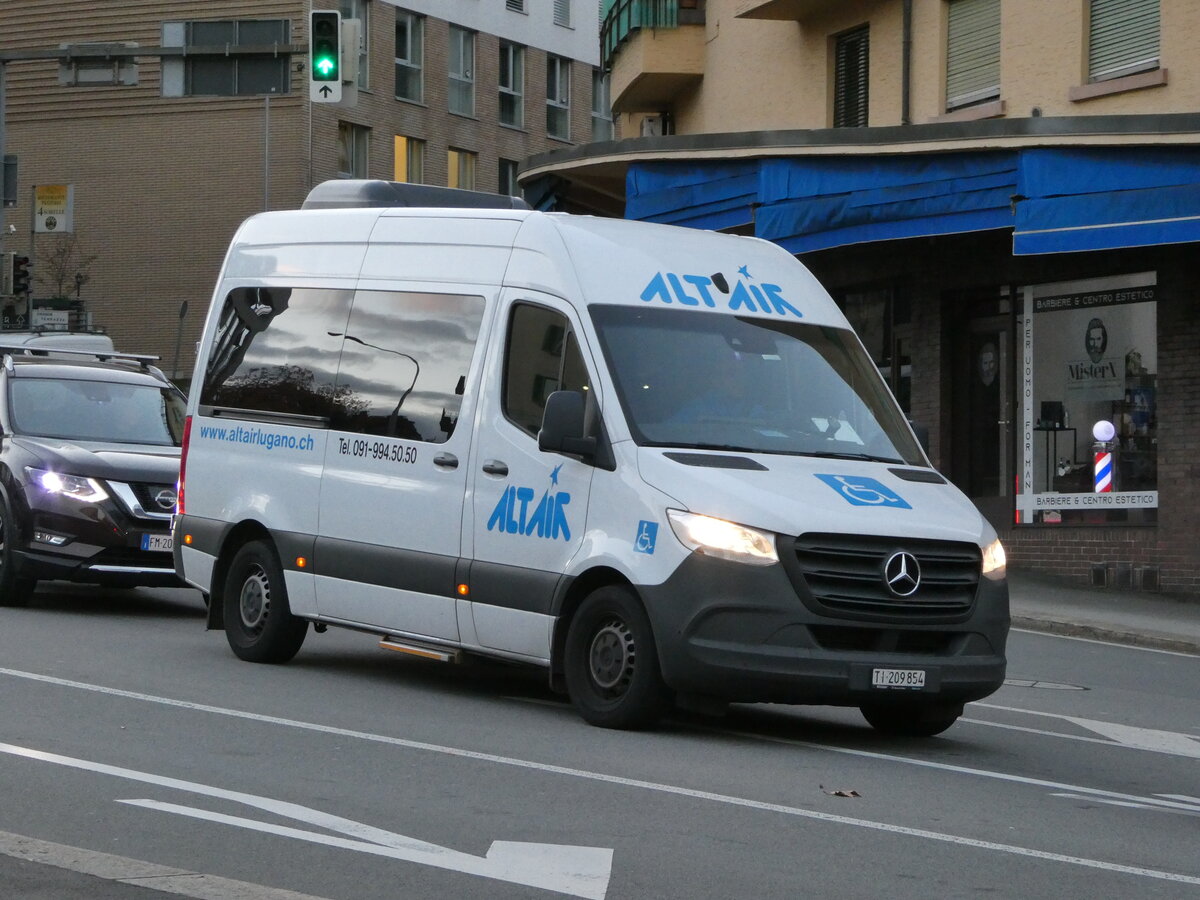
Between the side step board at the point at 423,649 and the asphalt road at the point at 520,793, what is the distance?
24 centimetres

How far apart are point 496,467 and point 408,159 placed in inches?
1728

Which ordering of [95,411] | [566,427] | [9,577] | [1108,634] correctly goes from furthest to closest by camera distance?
[1108,634], [95,411], [9,577], [566,427]

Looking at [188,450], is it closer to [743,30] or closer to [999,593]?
[999,593]

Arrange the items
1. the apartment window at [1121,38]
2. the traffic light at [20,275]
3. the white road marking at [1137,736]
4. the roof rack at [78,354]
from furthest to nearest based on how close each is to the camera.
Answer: the traffic light at [20,275] → the apartment window at [1121,38] → the roof rack at [78,354] → the white road marking at [1137,736]

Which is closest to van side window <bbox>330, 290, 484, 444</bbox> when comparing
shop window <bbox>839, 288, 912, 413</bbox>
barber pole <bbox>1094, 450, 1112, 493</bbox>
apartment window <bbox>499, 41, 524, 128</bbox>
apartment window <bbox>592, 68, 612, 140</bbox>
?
barber pole <bbox>1094, 450, 1112, 493</bbox>

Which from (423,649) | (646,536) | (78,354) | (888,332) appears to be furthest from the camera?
(888,332)

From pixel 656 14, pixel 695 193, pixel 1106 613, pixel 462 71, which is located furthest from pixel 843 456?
pixel 462 71

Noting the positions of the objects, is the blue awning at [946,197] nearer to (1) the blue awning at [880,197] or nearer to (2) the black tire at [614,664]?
(1) the blue awning at [880,197]

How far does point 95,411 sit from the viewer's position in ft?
52.5

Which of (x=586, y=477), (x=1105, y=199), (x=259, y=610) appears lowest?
(x=259, y=610)

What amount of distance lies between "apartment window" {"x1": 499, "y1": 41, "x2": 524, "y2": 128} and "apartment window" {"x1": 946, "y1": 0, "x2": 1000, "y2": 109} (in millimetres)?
33107

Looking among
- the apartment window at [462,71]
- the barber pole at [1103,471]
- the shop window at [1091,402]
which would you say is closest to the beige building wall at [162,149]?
the apartment window at [462,71]

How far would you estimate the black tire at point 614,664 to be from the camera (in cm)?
934

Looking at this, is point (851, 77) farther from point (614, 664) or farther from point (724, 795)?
point (724, 795)
